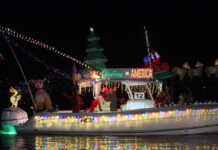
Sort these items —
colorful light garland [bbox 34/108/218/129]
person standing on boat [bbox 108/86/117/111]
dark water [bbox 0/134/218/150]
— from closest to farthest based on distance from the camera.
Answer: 1. dark water [bbox 0/134/218/150]
2. colorful light garland [bbox 34/108/218/129]
3. person standing on boat [bbox 108/86/117/111]

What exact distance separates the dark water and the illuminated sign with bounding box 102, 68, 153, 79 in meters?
2.52

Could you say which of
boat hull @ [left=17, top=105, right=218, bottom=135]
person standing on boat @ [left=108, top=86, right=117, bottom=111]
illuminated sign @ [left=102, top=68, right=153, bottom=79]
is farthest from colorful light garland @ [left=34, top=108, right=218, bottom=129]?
illuminated sign @ [left=102, top=68, right=153, bottom=79]

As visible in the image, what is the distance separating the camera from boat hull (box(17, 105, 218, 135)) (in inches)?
936

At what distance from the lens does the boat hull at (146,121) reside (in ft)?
78.0

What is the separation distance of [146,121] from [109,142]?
8.35 feet

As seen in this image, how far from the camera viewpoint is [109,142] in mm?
22125

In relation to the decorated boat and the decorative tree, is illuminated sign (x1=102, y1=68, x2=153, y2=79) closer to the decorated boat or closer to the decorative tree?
the decorated boat

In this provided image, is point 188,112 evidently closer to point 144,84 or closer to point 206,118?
point 206,118

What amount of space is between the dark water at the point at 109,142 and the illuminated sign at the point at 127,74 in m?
2.52

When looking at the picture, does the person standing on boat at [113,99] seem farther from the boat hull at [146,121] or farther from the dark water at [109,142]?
the dark water at [109,142]

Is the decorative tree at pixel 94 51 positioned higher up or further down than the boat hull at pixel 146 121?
higher up

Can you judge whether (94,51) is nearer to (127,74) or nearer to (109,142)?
(127,74)

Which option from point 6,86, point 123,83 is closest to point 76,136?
point 123,83

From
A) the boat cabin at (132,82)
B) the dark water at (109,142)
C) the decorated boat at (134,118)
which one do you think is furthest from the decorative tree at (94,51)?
the dark water at (109,142)
